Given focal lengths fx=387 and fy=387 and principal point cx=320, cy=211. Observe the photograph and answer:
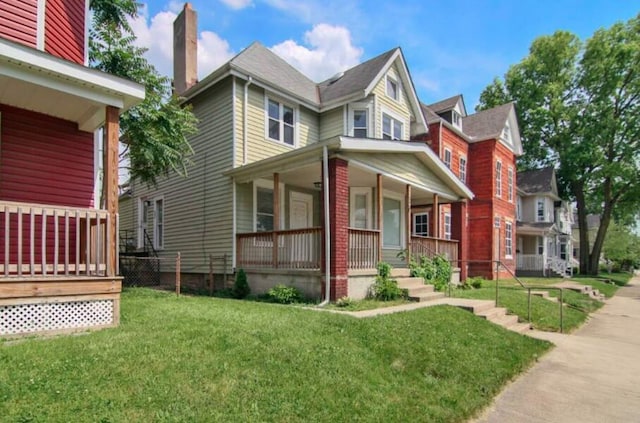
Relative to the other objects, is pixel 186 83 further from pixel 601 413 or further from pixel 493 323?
pixel 601 413

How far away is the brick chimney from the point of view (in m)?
14.4

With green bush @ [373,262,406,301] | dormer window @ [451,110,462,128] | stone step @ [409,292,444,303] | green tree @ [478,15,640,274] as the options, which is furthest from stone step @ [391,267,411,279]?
green tree @ [478,15,640,274]

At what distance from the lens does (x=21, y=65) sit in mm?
5496

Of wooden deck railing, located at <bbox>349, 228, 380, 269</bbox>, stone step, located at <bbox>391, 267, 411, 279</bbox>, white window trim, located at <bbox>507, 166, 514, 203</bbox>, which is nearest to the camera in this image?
wooden deck railing, located at <bbox>349, 228, 380, 269</bbox>

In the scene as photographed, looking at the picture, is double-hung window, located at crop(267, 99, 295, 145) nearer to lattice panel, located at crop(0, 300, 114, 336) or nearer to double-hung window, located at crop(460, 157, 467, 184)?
lattice panel, located at crop(0, 300, 114, 336)

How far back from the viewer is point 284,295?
9242 millimetres

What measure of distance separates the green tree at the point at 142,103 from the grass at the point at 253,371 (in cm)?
538

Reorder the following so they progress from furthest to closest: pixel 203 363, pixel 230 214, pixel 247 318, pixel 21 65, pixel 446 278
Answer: pixel 446 278 → pixel 230 214 → pixel 247 318 → pixel 21 65 → pixel 203 363

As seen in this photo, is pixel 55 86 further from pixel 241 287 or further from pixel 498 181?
pixel 498 181

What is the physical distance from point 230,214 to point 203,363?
772cm

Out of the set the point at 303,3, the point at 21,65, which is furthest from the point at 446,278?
the point at 21,65

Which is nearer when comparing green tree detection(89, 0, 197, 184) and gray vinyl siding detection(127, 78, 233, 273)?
green tree detection(89, 0, 197, 184)

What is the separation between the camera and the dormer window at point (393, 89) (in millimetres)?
15674

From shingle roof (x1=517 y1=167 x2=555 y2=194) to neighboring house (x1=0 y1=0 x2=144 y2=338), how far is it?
107 feet
